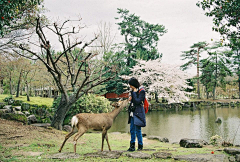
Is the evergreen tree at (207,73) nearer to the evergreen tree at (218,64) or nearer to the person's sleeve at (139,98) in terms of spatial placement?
the evergreen tree at (218,64)

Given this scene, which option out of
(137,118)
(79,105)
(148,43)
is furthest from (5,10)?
(148,43)

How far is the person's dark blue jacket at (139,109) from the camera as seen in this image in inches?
204

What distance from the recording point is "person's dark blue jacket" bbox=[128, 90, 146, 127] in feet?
17.0

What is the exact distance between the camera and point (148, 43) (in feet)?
110

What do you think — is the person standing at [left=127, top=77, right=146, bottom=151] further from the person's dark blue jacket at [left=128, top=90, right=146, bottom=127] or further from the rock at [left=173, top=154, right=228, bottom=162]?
the rock at [left=173, top=154, right=228, bottom=162]

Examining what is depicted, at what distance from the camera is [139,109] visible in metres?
5.26

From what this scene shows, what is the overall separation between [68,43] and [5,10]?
5329 mm

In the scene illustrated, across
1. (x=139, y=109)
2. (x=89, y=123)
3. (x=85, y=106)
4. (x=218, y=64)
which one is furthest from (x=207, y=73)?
(x=89, y=123)

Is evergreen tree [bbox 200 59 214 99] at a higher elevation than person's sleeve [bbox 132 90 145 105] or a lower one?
higher

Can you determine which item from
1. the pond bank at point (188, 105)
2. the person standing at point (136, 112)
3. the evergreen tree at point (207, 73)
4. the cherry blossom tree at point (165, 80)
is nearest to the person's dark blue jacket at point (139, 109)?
the person standing at point (136, 112)

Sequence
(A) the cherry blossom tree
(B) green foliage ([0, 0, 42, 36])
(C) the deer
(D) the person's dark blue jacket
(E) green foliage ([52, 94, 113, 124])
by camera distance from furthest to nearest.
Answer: (A) the cherry blossom tree → (E) green foliage ([52, 94, 113, 124]) → (D) the person's dark blue jacket → (C) the deer → (B) green foliage ([0, 0, 42, 36])

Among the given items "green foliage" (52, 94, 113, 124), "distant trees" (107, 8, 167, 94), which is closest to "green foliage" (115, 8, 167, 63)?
"distant trees" (107, 8, 167, 94)

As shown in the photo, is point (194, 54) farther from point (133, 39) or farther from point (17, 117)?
point (17, 117)

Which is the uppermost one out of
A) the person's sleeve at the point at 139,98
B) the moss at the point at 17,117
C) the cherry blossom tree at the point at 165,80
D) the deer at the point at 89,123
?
the cherry blossom tree at the point at 165,80
